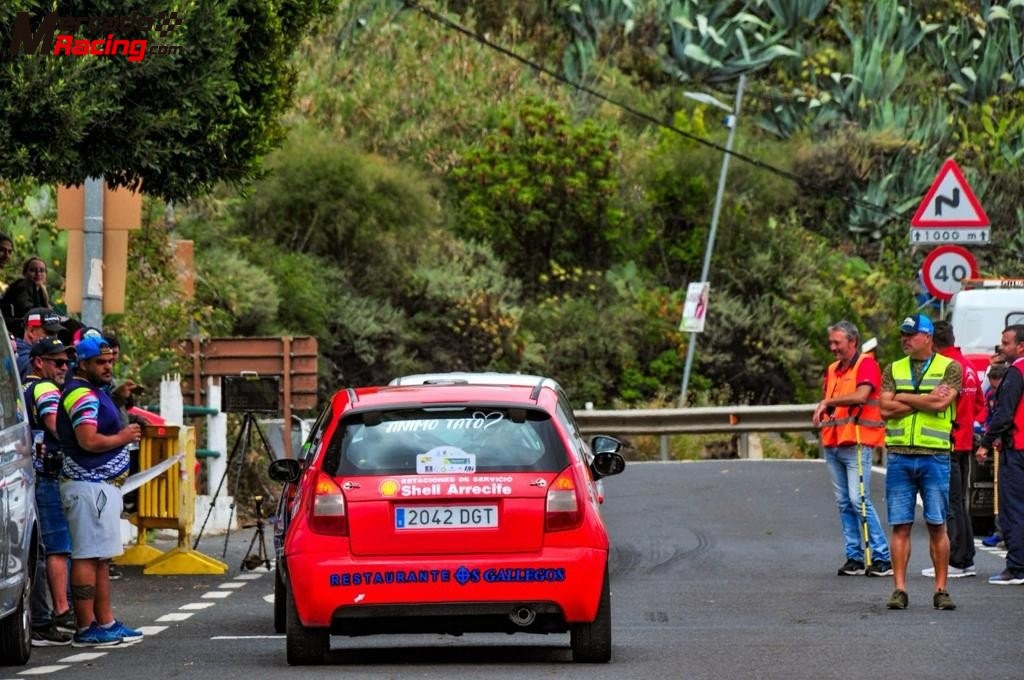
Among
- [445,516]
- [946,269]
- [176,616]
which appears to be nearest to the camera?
[445,516]

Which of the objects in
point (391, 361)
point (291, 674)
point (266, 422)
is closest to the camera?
point (291, 674)

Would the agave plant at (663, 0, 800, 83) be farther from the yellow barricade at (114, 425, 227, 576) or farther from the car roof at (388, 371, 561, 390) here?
the car roof at (388, 371, 561, 390)

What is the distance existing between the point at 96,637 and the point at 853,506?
6.60 metres

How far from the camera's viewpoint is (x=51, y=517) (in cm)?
1348

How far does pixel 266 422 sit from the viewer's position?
1100 inches

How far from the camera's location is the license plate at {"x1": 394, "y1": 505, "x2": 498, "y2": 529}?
38.9 ft

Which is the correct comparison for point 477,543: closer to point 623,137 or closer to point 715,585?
point 715,585

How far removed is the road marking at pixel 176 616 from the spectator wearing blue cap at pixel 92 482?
5.25 ft

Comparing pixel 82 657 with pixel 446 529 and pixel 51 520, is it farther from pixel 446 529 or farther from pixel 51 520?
pixel 446 529

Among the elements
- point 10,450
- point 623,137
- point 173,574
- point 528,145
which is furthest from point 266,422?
point 623,137

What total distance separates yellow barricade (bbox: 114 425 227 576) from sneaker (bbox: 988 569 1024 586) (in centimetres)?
596

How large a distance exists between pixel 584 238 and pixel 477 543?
41.4 meters

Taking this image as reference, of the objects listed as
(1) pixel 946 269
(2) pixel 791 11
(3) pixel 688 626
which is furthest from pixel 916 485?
(2) pixel 791 11

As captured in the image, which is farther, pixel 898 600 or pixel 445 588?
pixel 898 600
